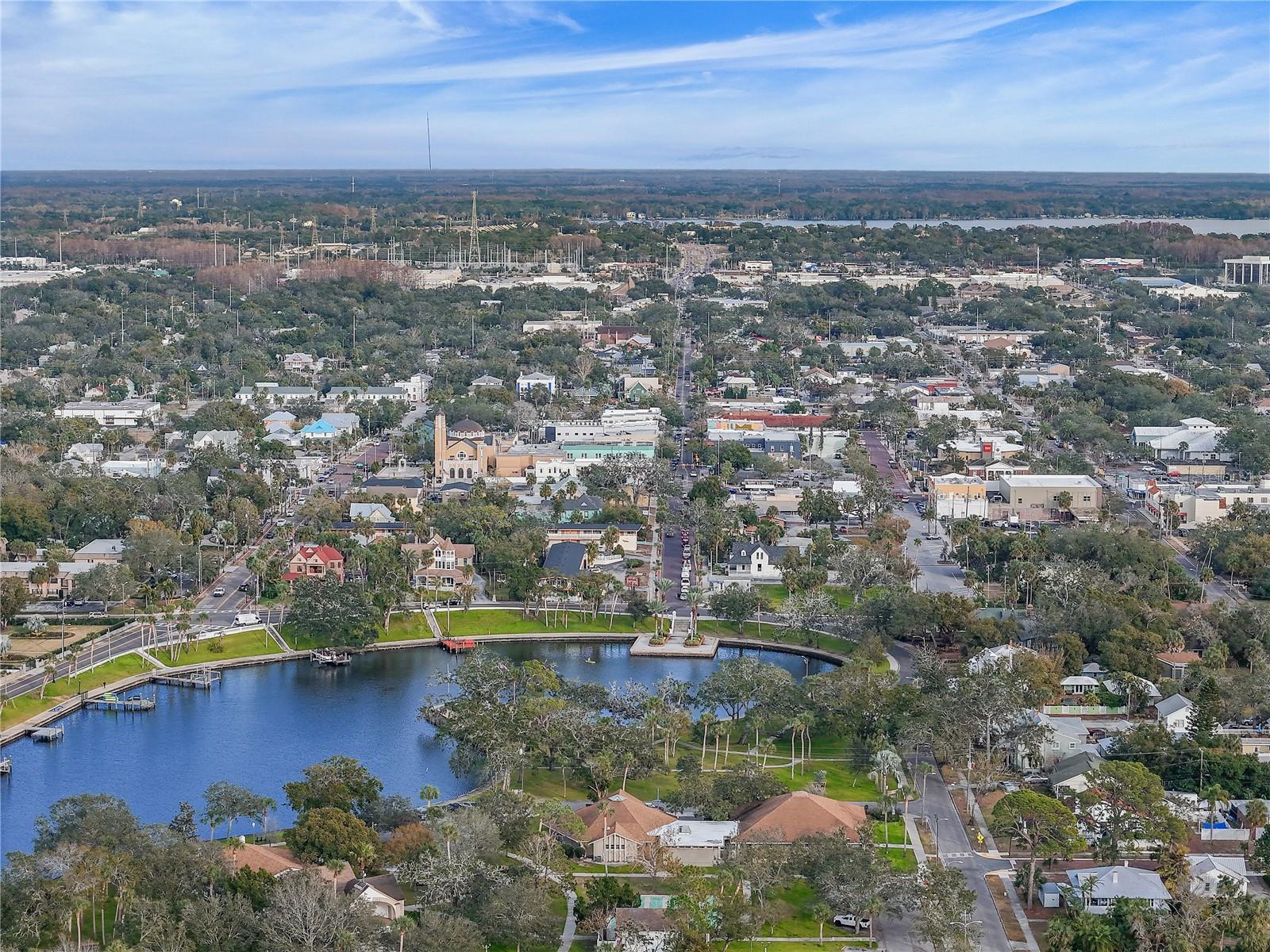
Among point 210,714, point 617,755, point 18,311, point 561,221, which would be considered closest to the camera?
point 617,755

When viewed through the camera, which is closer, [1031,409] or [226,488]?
[226,488]

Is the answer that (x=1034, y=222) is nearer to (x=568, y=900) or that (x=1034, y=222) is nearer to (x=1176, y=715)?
(x=1176, y=715)

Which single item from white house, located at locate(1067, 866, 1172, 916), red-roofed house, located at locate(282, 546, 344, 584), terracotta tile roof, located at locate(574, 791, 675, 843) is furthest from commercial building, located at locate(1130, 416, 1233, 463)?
terracotta tile roof, located at locate(574, 791, 675, 843)

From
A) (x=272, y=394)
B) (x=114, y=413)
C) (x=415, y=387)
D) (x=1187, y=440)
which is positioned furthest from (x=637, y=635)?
(x=415, y=387)

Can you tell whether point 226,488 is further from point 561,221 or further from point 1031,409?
point 561,221

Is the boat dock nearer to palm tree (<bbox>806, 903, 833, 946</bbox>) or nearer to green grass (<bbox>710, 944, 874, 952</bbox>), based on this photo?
green grass (<bbox>710, 944, 874, 952</bbox>)

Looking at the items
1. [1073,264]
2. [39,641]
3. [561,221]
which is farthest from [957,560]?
[561,221]

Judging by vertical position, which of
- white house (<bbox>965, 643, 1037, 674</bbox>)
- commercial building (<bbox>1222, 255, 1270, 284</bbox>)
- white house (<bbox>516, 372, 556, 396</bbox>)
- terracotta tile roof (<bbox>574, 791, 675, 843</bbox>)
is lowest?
terracotta tile roof (<bbox>574, 791, 675, 843</bbox>)
